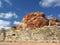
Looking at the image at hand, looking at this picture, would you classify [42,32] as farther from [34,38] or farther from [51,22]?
[51,22]

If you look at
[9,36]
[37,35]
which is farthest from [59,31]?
[9,36]

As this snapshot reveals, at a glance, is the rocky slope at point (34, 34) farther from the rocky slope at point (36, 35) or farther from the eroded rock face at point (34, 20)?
the eroded rock face at point (34, 20)

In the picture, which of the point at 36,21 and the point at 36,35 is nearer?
the point at 36,35

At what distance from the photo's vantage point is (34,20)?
54.9 metres

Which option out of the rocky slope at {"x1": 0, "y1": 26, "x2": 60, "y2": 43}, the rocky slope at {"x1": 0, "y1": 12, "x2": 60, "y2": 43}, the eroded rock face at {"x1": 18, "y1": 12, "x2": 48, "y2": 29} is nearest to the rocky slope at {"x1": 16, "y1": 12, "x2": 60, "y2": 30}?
the eroded rock face at {"x1": 18, "y1": 12, "x2": 48, "y2": 29}

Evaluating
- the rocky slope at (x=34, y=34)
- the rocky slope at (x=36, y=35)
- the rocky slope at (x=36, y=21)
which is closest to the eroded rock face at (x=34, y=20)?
the rocky slope at (x=36, y=21)

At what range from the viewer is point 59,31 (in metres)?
35.3

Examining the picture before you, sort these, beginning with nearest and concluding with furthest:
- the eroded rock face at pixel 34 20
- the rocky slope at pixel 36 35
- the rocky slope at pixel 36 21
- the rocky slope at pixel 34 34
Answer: the rocky slope at pixel 36 35 < the rocky slope at pixel 34 34 < the rocky slope at pixel 36 21 < the eroded rock face at pixel 34 20

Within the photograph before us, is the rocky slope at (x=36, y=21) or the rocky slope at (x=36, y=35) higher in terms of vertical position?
the rocky slope at (x=36, y=21)

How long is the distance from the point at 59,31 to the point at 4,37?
541 inches

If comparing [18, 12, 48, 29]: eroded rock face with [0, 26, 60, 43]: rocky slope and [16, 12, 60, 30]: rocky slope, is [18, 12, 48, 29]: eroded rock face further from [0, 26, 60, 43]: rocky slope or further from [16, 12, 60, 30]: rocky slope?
[0, 26, 60, 43]: rocky slope

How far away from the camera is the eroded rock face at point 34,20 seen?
Answer: 174 ft

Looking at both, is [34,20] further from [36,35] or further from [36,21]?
[36,35]

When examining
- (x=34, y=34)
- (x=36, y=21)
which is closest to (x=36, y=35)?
(x=34, y=34)
